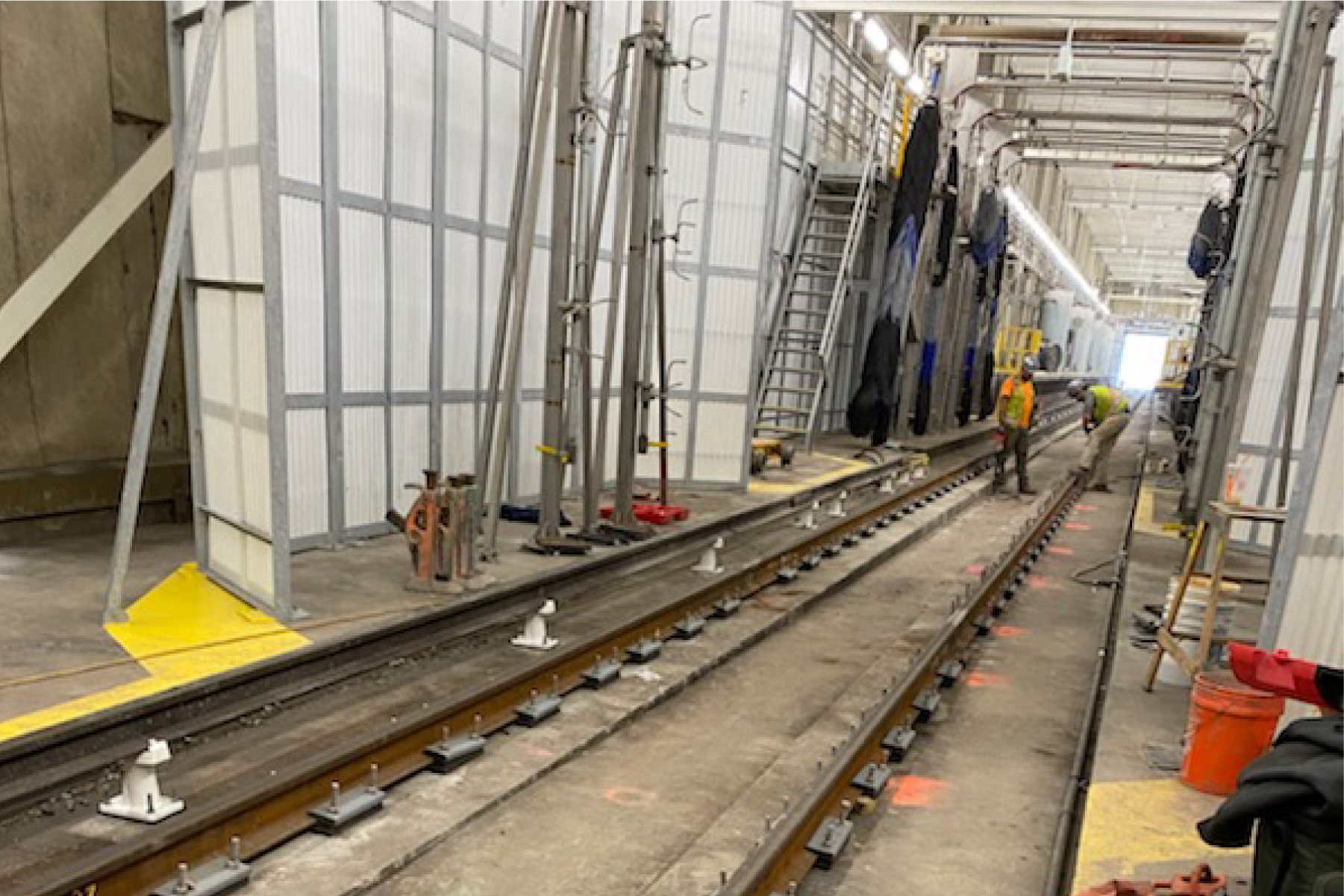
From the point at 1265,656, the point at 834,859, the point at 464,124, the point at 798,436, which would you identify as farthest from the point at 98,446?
the point at 798,436

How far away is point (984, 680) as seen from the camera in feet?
20.0

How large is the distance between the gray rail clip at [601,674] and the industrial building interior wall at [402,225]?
2628 millimetres

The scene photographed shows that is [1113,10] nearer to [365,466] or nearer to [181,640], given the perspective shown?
[365,466]

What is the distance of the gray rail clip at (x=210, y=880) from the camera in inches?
124

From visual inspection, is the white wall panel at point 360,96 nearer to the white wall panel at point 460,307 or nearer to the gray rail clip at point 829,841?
the white wall panel at point 460,307

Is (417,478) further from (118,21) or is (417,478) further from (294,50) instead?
(118,21)

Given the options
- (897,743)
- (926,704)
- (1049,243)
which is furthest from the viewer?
(1049,243)

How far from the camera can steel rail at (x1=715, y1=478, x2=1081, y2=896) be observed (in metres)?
3.46

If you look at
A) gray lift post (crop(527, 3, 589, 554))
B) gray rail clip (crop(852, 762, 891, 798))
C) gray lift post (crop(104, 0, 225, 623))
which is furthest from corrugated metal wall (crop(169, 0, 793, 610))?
gray rail clip (crop(852, 762, 891, 798))

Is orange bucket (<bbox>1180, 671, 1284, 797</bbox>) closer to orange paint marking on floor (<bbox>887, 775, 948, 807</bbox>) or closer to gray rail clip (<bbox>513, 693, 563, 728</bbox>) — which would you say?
orange paint marking on floor (<bbox>887, 775, 948, 807</bbox>)

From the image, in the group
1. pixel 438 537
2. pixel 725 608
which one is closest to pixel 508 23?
pixel 438 537

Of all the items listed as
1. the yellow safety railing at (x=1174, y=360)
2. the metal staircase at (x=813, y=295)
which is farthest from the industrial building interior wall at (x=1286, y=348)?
the yellow safety railing at (x=1174, y=360)

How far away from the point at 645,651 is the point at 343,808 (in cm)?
240

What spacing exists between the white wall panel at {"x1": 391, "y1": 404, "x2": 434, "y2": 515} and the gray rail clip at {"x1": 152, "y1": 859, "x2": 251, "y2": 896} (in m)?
4.62
